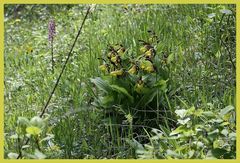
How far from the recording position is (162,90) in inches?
124

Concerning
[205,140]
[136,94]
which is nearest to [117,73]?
[136,94]

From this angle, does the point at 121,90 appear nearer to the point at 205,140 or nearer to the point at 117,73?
the point at 117,73

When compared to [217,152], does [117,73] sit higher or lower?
higher

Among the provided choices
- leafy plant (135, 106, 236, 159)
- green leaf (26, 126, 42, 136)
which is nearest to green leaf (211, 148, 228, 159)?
leafy plant (135, 106, 236, 159)

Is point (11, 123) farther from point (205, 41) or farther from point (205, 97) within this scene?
point (205, 41)

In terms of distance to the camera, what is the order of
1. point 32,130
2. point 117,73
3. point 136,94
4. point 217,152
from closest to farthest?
point 32,130, point 217,152, point 117,73, point 136,94

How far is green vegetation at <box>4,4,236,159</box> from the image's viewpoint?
235 centimetres

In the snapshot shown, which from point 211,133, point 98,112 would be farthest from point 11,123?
point 211,133

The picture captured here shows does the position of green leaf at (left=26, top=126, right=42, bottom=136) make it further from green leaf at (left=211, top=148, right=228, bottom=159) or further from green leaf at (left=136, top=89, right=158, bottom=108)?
green leaf at (left=136, top=89, right=158, bottom=108)

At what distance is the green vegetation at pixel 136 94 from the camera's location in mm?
2346

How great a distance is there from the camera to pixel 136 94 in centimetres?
316

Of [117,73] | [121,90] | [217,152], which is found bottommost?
[217,152]

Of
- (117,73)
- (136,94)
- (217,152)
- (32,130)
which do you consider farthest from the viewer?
(136,94)

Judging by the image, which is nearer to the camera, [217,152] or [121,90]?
[217,152]
